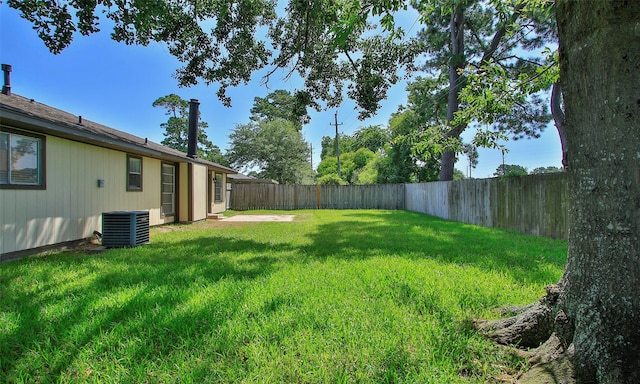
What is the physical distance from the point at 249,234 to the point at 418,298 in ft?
17.1

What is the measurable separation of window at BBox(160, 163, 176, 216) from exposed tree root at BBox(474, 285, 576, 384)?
9341 millimetres

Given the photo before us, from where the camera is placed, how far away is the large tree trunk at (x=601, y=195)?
1386mm

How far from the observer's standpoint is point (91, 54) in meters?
7.66

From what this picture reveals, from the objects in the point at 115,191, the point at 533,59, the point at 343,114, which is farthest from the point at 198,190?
the point at 343,114

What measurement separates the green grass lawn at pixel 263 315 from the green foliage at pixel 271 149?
20.3m

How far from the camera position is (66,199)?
218 inches

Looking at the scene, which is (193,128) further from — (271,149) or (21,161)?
(271,149)

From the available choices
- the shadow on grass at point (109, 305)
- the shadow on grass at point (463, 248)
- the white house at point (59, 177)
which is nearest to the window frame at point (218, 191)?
the white house at point (59, 177)

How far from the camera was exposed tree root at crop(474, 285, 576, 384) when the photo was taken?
5.05 ft

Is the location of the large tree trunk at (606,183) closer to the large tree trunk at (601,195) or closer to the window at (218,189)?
the large tree trunk at (601,195)

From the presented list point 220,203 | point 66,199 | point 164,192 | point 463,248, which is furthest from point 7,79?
point 463,248

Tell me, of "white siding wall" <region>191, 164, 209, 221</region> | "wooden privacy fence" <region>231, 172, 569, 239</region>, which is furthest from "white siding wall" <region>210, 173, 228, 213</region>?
"white siding wall" <region>191, 164, 209, 221</region>

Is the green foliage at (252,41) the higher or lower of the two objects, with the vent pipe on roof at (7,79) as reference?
higher

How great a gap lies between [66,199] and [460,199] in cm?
1076
